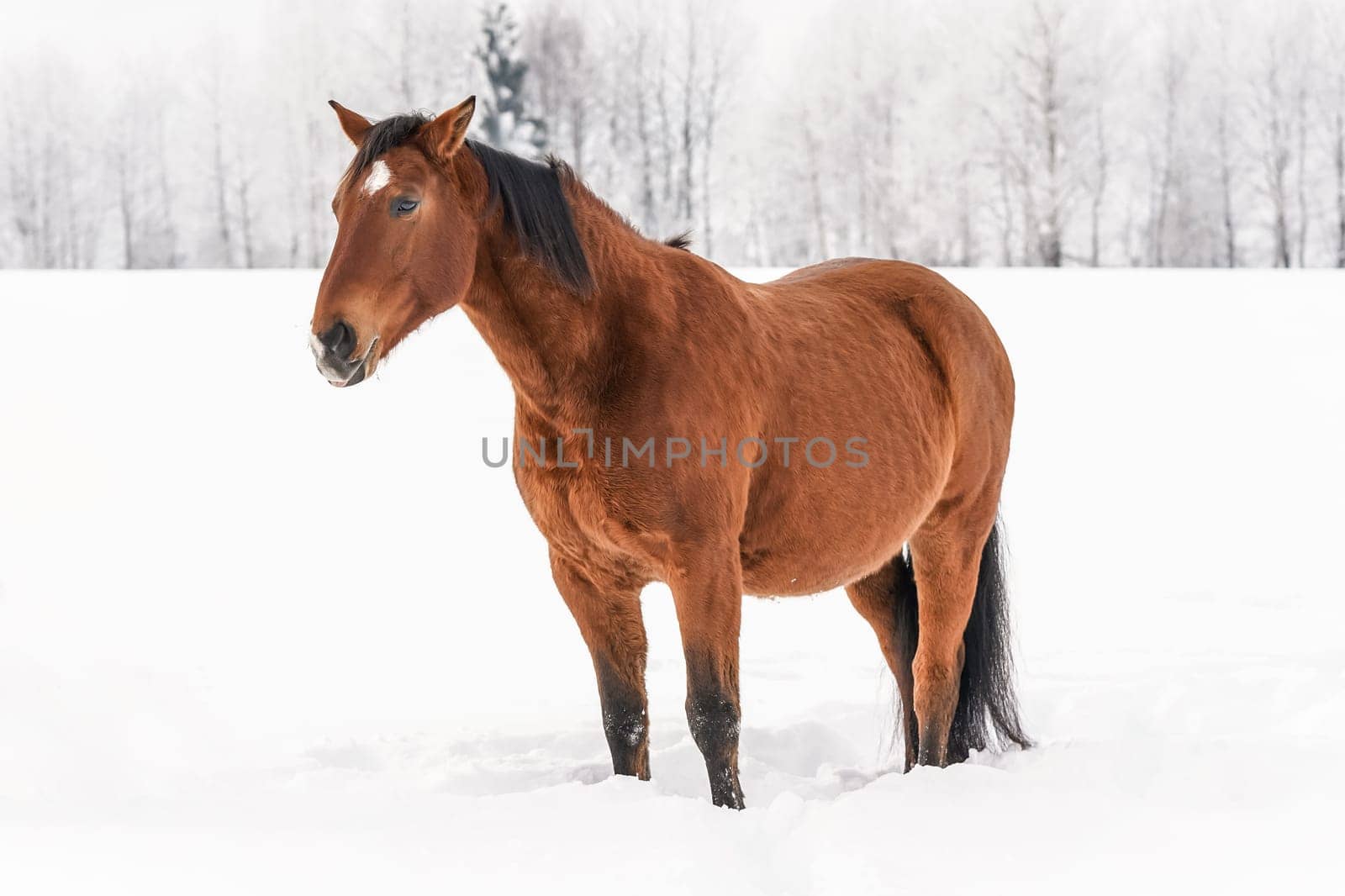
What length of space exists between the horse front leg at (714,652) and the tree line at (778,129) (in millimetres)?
14823

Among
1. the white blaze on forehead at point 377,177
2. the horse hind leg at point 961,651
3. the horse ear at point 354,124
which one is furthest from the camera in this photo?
the horse hind leg at point 961,651

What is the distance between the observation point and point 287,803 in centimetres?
295

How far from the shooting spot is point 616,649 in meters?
3.40

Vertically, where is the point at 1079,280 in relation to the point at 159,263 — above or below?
below

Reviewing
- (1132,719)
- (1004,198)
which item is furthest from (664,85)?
(1132,719)

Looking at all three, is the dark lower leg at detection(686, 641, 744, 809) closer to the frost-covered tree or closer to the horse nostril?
the horse nostril

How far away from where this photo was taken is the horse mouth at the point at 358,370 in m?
2.56

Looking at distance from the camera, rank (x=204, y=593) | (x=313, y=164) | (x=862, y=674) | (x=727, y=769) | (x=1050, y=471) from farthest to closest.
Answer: (x=313, y=164), (x=1050, y=471), (x=204, y=593), (x=862, y=674), (x=727, y=769)

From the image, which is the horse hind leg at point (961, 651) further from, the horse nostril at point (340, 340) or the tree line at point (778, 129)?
the tree line at point (778, 129)

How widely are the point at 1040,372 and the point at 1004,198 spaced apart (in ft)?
29.8

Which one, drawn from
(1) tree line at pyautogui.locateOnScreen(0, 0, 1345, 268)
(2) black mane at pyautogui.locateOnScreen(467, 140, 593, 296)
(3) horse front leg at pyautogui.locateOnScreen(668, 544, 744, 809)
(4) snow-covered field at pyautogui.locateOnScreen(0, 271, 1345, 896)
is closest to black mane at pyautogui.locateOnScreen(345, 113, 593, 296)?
(2) black mane at pyautogui.locateOnScreen(467, 140, 593, 296)

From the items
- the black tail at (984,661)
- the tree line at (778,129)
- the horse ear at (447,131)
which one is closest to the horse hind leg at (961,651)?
the black tail at (984,661)

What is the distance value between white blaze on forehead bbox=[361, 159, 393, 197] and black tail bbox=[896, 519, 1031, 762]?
101 inches

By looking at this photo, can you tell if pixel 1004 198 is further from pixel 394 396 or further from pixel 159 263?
pixel 159 263
